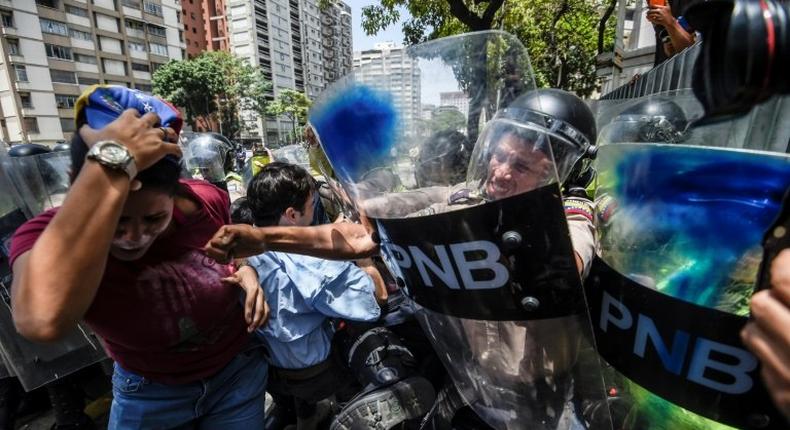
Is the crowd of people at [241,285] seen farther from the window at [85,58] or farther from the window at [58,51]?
the window at [85,58]

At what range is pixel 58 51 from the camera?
38.5m

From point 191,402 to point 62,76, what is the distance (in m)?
49.5

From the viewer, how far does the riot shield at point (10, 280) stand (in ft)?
7.07

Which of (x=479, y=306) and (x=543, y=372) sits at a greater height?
(x=479, y=306)

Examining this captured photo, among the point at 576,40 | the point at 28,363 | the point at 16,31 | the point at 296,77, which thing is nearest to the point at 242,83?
the point at 16,31

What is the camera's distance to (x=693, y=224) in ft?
2.55

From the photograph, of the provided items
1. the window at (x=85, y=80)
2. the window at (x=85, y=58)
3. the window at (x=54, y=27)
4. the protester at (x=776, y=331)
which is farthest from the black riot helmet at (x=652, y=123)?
the window at (x=85, y=58)

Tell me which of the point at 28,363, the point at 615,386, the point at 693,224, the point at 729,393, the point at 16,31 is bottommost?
the point at 28,363

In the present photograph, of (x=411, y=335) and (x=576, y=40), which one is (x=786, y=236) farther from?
(x=576, y=40)

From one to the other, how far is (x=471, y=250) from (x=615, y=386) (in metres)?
0.52

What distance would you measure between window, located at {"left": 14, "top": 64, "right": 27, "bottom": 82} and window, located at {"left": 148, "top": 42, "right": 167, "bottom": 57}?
1454 cm

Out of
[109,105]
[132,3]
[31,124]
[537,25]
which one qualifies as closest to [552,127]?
[109,105]

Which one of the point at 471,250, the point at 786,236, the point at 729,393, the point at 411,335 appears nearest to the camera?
the point at 786,236

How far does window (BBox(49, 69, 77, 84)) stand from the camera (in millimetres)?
37812
